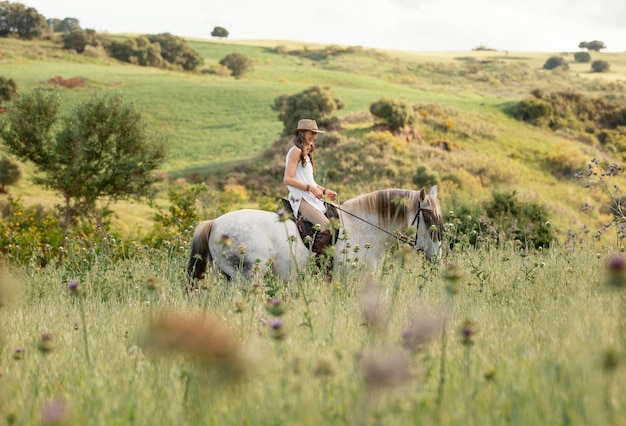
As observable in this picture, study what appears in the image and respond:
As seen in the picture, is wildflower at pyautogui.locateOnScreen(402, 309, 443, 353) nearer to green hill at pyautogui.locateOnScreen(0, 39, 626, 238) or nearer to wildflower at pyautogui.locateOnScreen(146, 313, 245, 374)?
wildflower at pyautogui.locateOnScreen(146, 313, 245, 374)

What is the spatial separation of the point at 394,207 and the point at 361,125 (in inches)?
1226

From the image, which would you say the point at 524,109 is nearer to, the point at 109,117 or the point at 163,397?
the point at 109,117

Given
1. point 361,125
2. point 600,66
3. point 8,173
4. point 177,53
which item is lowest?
point 8,173

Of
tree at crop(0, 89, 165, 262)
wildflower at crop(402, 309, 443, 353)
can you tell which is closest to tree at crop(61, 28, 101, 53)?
tree at crop(0, 89, 165, 262)

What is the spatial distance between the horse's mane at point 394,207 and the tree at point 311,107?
106 ft

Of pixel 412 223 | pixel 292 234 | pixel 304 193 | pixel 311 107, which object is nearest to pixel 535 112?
pixel 311 107

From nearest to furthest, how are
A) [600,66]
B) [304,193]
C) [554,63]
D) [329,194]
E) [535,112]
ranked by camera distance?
[329,194] < [304,193] < [535,112] < [600,66] < [554,63]

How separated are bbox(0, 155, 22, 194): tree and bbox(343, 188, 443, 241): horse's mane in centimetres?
2430

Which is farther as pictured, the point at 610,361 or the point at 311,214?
the point at 311,214

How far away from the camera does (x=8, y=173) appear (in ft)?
94.5

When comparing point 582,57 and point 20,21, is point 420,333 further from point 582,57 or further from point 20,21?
point 582,57

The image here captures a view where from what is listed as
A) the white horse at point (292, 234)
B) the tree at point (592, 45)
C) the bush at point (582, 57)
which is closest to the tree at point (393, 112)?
the white horse at point (292, 234)

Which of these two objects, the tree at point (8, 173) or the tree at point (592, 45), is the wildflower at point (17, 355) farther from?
the tree at point (592, 45)

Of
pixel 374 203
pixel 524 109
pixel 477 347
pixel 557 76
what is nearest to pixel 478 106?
pixel 524 109
